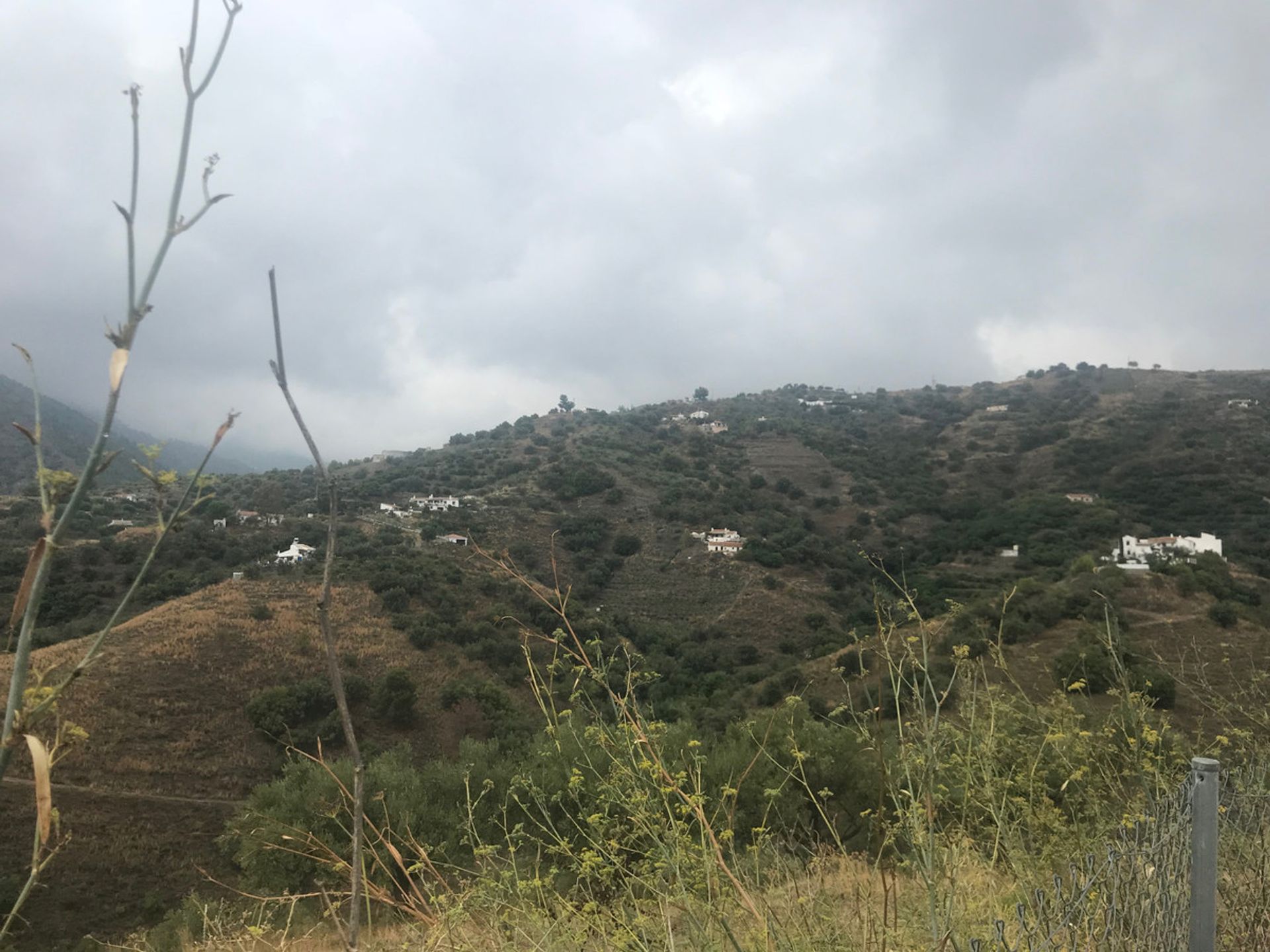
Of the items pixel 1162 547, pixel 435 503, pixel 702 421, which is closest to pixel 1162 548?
pixel 1162 547

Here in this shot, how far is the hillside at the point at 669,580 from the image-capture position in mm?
12961

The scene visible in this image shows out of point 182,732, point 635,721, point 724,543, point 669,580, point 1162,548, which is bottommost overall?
point 182,732

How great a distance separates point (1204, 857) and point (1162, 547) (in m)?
33.8

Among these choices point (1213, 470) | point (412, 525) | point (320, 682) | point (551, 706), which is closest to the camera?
point (551, 706)

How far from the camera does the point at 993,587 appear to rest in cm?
2591

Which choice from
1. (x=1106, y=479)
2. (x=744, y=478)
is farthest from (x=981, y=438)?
(x=744, y=478)

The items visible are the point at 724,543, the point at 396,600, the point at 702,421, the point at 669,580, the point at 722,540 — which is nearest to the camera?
the point at 396,600

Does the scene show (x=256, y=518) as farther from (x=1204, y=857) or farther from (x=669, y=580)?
(x=1204, y=857)

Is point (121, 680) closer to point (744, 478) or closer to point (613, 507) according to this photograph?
point (613, 507)

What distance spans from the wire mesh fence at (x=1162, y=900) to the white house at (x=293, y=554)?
27010mm

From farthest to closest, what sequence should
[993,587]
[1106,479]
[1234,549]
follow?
[1106,479]
[1234,549]
[993,587]

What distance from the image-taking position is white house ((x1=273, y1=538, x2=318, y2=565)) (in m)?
26.1

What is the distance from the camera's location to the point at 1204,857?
6.91 feet

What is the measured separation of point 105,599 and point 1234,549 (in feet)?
128
